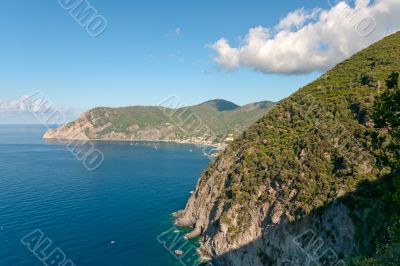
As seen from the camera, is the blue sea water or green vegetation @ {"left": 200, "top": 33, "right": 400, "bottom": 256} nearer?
green vegetation @ {"left": 200, "top": 33, "right": 400, "bottom": 256}

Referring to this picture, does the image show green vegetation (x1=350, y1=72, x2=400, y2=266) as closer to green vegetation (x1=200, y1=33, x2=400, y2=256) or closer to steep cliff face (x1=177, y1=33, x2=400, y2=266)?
green vegetation (x1=200, y1=33, x2=400, y2=256)

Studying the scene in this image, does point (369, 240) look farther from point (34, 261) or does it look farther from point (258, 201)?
point (34, 261)

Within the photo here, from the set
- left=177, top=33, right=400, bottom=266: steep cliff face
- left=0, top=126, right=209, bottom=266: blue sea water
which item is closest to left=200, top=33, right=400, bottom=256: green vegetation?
left=177, top=33, right=400, bottom=266: steep cliff face

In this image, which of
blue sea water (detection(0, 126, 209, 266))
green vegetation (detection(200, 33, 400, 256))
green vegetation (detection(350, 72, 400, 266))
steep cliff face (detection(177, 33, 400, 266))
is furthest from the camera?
blue sea water (detection(0, 126, 209, 266))

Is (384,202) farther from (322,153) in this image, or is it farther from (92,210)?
(92,210)

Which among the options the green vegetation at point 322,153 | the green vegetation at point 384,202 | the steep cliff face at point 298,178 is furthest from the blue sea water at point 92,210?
the green vegetation at point 384,202

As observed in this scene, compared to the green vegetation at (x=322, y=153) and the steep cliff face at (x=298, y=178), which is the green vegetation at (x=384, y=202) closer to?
the green vegetation at (x=322, y=153)

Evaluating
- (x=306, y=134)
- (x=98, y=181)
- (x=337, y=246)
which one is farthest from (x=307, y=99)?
(x=98, y=181)
